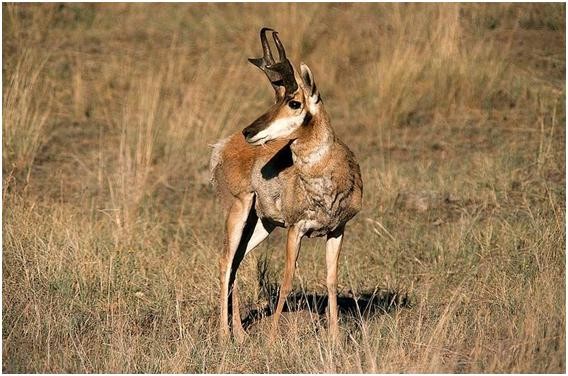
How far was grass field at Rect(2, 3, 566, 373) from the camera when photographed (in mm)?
7312

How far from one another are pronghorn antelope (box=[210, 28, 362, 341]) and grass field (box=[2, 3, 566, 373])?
411 mm

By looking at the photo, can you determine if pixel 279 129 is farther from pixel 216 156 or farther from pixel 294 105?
pixel 216 156

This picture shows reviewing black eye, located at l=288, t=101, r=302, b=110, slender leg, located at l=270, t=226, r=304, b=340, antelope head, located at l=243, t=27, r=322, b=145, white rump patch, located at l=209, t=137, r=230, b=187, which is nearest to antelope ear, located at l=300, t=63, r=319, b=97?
antelope head, located at l=243, t=27, r=322, b=145

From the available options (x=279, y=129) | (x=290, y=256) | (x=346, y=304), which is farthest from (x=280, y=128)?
(x=346, y=304)

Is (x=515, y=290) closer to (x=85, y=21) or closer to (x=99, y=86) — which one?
(x=99, y=86)

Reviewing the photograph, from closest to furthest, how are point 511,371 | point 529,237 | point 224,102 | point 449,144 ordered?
point 511,371
point 529,237
point 449,144
point 224,102

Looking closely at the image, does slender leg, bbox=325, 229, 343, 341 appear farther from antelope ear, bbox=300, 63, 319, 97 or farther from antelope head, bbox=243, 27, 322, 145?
antelope ear, bbox=300, 63, 319, 97

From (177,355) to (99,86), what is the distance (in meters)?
8.62

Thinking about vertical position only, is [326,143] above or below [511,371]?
above

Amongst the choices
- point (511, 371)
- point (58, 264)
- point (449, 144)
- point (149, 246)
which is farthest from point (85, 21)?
point (511, 371)

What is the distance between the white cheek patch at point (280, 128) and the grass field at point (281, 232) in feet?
4.33

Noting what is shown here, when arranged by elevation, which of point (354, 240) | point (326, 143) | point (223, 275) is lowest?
point (354, 240)

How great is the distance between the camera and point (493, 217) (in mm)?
10742

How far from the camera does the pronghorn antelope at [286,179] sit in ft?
23.3
